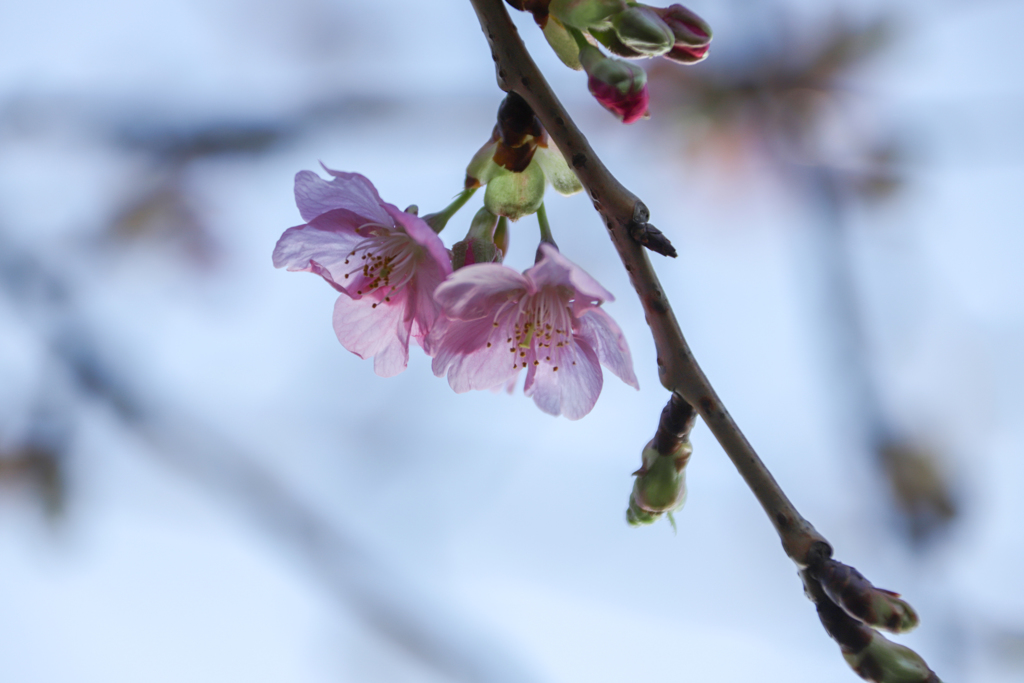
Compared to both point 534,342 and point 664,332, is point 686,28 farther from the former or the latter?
point 534,342

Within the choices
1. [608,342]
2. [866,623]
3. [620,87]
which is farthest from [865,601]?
[620,87]

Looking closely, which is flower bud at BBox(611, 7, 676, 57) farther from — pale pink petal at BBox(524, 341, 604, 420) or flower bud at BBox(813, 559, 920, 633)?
flower bud at BBox(813, 559, 920, 633)

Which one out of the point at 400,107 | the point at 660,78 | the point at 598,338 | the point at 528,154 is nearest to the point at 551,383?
the point at 598,338

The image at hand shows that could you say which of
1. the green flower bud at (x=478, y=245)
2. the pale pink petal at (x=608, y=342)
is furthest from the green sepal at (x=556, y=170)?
the pale pink petal at (x=608, y=342)

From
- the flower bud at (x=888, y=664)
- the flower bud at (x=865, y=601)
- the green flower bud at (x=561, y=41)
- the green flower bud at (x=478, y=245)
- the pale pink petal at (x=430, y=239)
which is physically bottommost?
the flower bud at (x=888, y=664)

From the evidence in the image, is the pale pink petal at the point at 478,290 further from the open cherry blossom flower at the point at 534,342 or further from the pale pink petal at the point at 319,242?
the pale pink petal at the point at 319,242

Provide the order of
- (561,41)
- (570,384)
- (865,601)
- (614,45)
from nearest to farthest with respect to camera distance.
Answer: (865,601), (614,45), (561,41), (570,384)

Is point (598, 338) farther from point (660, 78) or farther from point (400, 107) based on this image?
point (660, 78)
